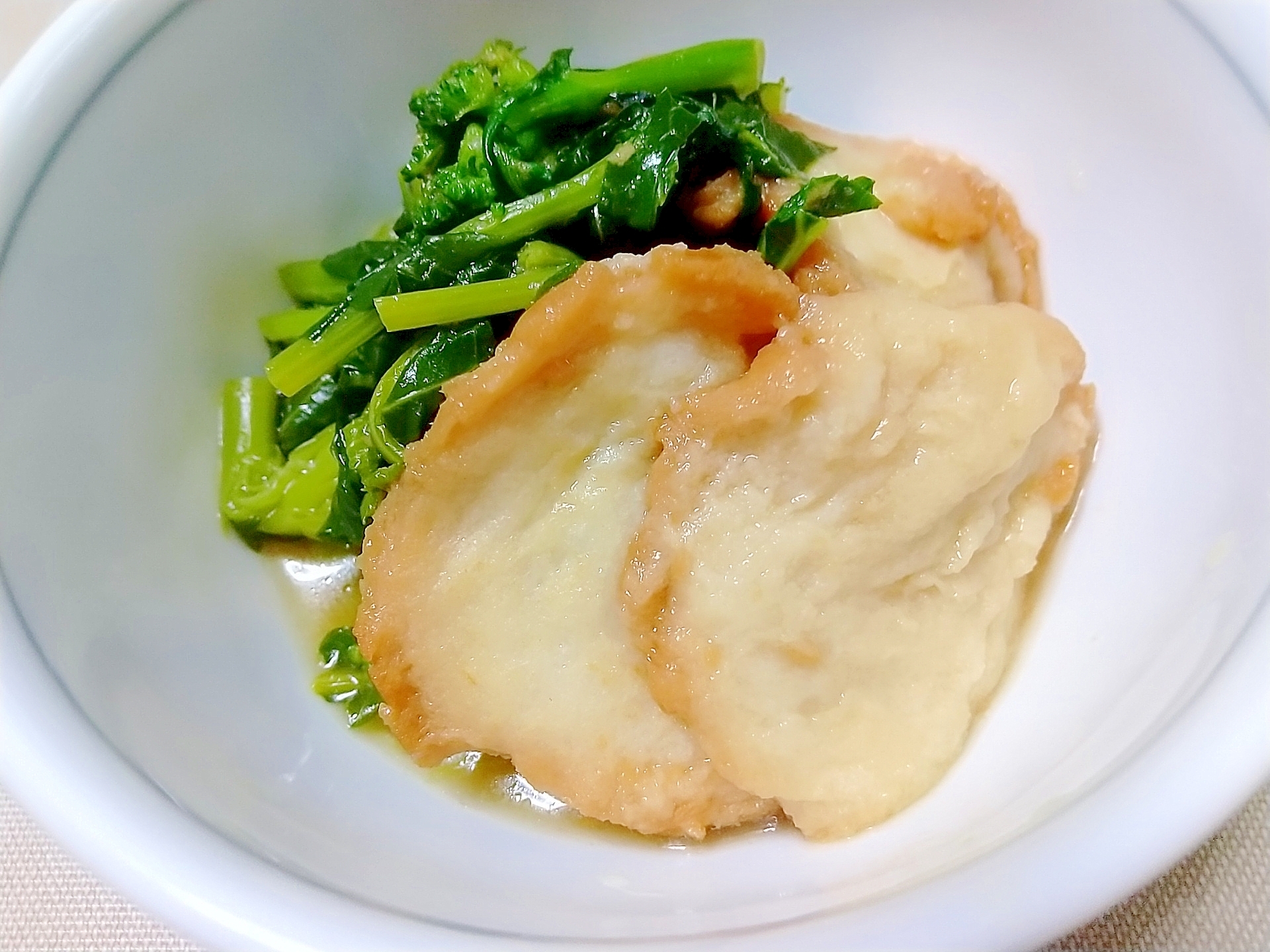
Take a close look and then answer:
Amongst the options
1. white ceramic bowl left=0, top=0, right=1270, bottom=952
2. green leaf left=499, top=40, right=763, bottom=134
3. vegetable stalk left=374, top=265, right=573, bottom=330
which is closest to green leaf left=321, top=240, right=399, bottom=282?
white ceramic bowl left=0, top=0, right=1270, bottom=952

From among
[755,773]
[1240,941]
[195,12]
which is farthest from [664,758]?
[195,12]

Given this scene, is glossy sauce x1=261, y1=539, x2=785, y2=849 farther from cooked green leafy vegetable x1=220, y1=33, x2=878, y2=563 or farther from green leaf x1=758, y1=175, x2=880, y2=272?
green leaf x1=758, y1=175, x2=880, y2=272

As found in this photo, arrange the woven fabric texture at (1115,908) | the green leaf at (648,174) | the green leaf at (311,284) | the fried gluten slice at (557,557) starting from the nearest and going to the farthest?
the woven fabric texture at (1115,908) → the fried gluten slice at (557,557) → the green leaf at (648,174) → the green leaf at (311,284)

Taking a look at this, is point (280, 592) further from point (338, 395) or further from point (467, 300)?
point (467, 300)

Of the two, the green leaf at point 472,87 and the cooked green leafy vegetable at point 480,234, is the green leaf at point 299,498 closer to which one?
the cooked green leafy vegetable at point 480,234

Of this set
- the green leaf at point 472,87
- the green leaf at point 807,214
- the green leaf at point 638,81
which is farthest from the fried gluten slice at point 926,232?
the green leaf at point 472,87

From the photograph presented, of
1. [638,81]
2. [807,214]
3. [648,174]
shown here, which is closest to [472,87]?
[638,81]

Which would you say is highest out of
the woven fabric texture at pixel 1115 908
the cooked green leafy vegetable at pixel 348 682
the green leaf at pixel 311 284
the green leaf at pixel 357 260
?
the green leaf at pixel 357 260
